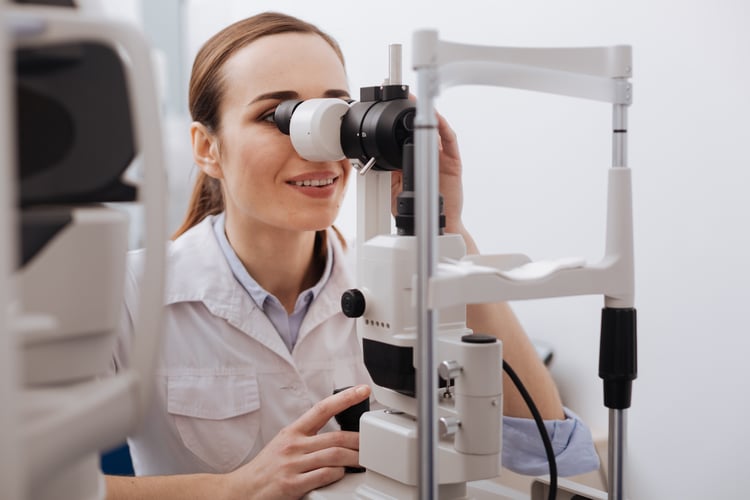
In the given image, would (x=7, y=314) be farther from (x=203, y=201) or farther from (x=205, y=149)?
(x=203, y=201)

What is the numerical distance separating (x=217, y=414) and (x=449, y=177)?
0.52 meters

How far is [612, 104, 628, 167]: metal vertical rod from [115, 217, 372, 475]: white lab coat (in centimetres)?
69

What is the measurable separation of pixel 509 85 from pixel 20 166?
1.43 feet

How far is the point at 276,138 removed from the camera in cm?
126

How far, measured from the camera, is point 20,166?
1.72ft

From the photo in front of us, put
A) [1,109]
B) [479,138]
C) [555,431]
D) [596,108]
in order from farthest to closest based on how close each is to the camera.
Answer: [479,138] → [596,108] → [555,431] → [1,109]

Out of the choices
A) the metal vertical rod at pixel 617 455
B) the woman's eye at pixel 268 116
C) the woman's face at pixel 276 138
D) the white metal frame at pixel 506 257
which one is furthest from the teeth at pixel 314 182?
the metal vertical rod at pixel 617 455

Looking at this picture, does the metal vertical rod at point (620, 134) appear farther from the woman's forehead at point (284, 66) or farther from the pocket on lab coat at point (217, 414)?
the pocket on lab coat at point (217, 414)

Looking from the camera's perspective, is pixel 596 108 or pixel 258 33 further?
pixel 596 108

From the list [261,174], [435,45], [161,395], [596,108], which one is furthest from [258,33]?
[596,108]

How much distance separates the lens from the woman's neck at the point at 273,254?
1411mm

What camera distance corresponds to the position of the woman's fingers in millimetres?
994

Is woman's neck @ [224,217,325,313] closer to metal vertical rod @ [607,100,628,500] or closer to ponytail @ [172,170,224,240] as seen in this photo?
ponytail @ [172,170,224,240]

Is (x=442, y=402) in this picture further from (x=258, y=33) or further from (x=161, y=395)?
(x=258, y=33)
